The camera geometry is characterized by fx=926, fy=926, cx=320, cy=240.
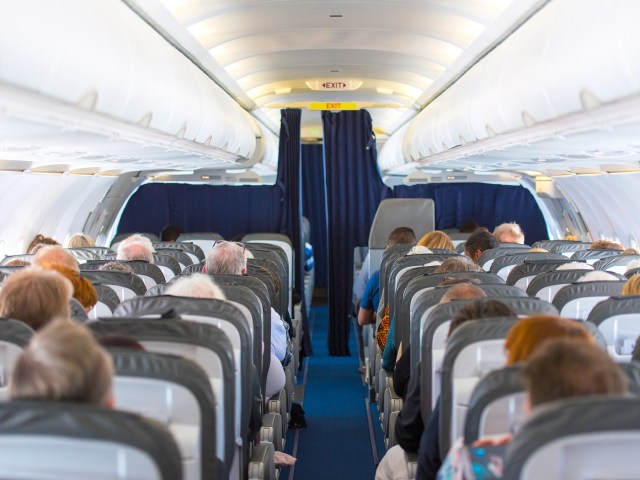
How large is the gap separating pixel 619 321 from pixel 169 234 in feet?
33.4

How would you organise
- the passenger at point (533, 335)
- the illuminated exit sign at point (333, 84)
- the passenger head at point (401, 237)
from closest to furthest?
the passenger at point (533, 335) → the passenger head at point (401, 237) → the illuminated exit sign at point (333, 84)

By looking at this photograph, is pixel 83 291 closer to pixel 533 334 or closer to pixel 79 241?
pixel 533 334

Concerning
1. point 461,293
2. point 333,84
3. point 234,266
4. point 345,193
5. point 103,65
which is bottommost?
point 234,266

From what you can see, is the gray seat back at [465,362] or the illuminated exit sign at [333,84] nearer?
the gray seat back at [465,362]

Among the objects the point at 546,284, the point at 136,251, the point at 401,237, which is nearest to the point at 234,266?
the point at 136,251

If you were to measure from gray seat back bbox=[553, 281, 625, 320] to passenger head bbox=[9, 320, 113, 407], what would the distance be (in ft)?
11.4

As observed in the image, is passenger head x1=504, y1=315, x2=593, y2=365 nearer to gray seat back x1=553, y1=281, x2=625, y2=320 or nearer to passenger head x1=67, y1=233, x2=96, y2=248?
gray seat back x1=553, y1=281, x2=625, y2=320

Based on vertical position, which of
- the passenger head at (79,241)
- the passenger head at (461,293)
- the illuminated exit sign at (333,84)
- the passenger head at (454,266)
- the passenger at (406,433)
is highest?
the illuminated exit sign at (333,84)

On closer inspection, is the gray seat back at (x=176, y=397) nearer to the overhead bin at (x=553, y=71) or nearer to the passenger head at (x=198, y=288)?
the passenger head at (x=198, y=288)

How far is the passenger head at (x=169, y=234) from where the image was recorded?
1413 cm

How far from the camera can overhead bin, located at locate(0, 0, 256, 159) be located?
3852mm

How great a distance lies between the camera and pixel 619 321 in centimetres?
473

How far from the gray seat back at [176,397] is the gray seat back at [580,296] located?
2721 millimetres

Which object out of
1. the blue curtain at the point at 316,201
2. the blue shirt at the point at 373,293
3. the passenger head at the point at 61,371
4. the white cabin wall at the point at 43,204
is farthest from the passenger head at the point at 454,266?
the blue curtain at the point at 316,201
